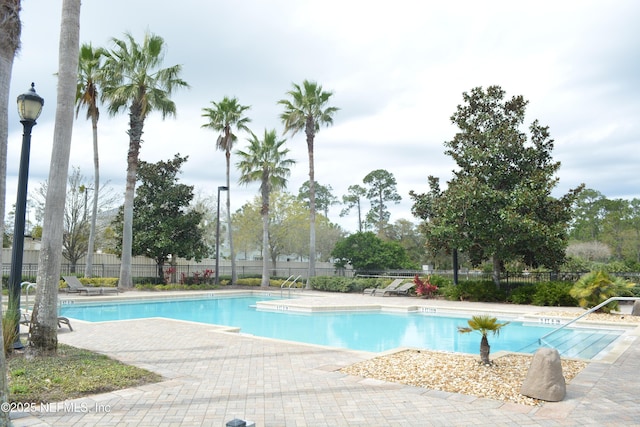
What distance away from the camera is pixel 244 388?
5.60 meters

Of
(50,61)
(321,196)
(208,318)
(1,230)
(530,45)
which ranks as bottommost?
(208,318)

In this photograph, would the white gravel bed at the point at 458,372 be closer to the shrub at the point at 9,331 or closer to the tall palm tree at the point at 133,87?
the shrub at the point at 9,331

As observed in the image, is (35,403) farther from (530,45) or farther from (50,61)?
(530,45)

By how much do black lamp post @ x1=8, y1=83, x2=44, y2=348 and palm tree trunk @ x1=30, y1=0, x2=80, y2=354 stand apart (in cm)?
43

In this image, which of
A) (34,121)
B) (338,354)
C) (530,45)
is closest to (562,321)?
(530,45)

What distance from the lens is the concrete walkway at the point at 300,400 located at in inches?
175

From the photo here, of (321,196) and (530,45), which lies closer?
(530,45)

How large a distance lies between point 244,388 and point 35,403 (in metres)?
2.23

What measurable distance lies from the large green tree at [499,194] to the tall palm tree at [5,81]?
1502 cm

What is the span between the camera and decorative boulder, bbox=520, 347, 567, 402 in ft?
16.7

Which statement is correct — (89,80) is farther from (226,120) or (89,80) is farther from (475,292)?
(475,292)

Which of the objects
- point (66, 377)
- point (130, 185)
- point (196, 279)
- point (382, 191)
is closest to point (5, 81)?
point (66, 377)

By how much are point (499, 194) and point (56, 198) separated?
14291 millimetres

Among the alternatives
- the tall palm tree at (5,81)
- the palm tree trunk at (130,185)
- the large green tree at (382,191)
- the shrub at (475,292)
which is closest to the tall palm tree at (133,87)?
the palm tree trunk at (130,185)
